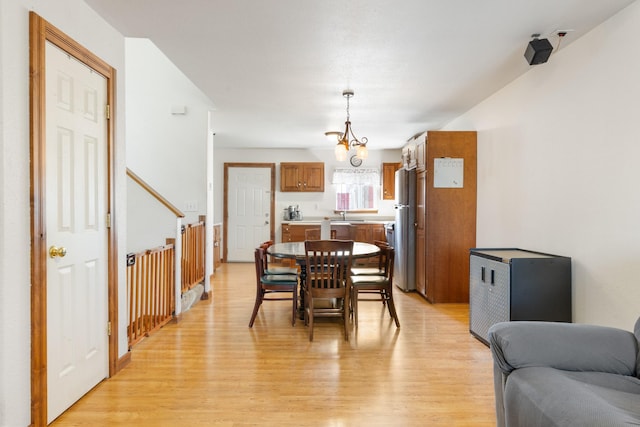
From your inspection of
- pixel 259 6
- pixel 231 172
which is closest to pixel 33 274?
pixel 259 6

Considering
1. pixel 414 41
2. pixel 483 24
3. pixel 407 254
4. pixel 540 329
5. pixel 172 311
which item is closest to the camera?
pixel 540 329

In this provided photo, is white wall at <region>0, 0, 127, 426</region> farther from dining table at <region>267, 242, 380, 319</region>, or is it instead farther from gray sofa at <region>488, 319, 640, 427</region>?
gray sofa at <region>488, 319, 640, 427</region>

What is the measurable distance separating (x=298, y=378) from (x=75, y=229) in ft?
5.38

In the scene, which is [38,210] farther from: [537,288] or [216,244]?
[216,244]

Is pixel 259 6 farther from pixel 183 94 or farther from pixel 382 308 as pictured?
pixel 382 308

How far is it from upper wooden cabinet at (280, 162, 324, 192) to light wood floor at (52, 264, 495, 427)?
13.4 ft

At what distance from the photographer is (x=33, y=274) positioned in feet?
5.84

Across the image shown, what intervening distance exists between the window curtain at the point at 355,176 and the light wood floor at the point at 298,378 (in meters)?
4.14

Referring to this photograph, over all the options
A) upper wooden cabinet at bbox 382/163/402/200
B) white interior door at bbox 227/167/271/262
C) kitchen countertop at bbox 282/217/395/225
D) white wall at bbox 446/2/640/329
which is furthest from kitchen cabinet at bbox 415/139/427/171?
white interior door at bbox 227/167/271/262

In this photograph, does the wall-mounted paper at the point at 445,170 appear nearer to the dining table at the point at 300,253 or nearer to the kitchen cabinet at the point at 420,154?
Result: the kitchen cabinet at the point at 420,154

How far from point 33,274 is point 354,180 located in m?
6.23

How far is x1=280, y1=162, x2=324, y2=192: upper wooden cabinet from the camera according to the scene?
7512mm

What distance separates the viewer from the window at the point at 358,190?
7555mm

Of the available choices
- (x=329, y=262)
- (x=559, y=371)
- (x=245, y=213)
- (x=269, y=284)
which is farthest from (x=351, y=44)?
(x=245, y=213)
